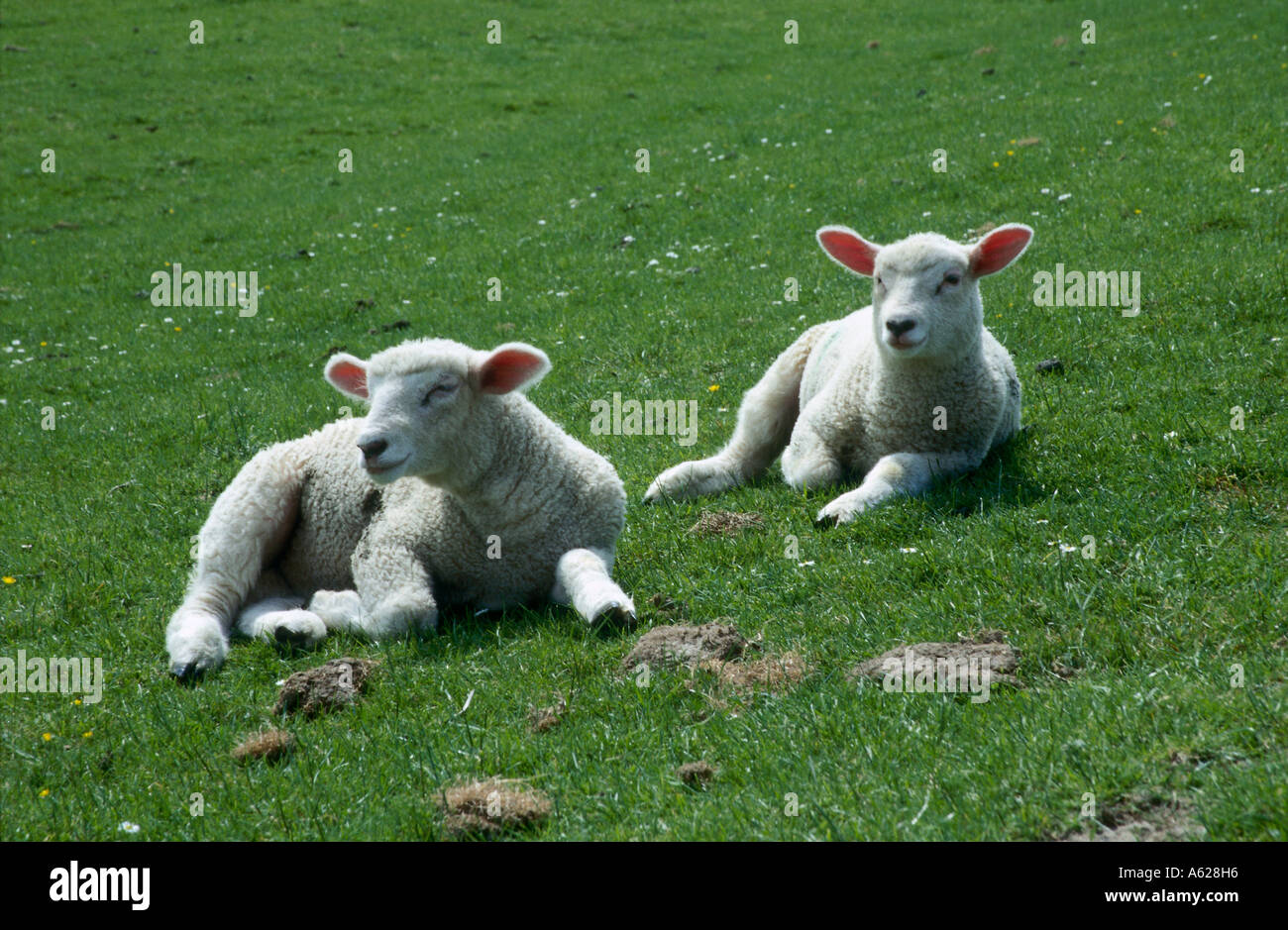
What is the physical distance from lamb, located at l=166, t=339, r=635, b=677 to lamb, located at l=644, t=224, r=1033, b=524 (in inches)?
59.2

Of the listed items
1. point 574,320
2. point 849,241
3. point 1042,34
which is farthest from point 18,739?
point 1042,34

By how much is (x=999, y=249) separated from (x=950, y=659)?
3641 mm

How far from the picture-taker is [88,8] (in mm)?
35031

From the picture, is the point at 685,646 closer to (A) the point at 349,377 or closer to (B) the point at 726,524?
(B) the point at 726,524

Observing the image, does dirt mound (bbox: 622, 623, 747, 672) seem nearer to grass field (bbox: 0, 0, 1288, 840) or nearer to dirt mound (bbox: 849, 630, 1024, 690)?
grass field (bbox: 0, 0, 1288, 840)

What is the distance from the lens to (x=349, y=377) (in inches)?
265

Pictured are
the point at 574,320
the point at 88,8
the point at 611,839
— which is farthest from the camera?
the point at 88,8

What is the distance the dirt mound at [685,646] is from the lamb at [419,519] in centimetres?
43

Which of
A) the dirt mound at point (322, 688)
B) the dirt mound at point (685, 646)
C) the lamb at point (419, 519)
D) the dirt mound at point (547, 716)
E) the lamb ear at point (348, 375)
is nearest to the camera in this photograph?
the dirt mound at point (547, 716)

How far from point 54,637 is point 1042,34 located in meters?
25.6

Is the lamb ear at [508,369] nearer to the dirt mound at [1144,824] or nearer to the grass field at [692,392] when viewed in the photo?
the grass field at [692,392]

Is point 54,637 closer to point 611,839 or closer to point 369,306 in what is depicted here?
point 611,839

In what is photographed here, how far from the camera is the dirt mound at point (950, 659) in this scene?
4488 millimetres

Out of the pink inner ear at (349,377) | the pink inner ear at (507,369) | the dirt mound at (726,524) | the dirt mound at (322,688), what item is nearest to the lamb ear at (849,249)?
the dirt mound at (726,524)
